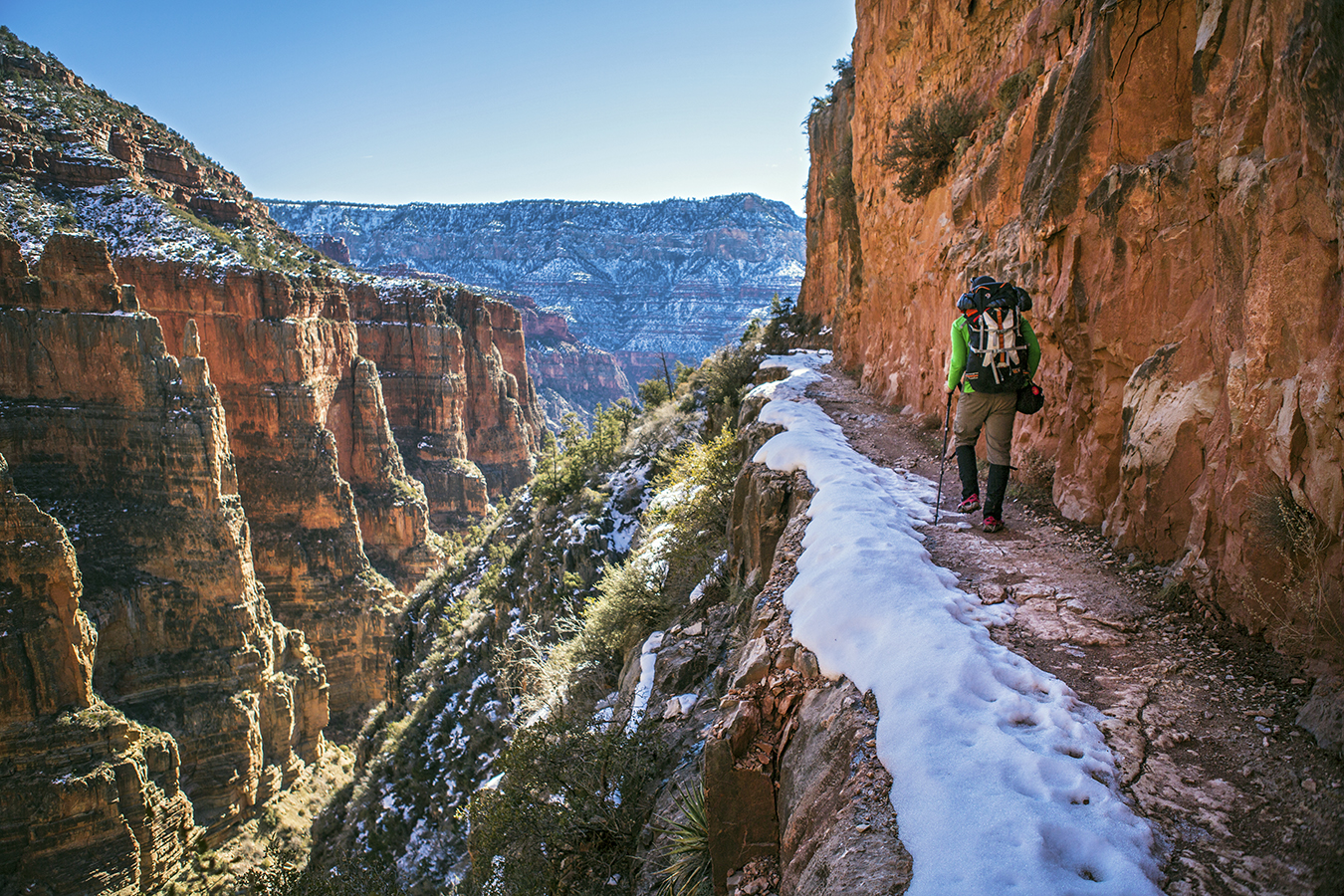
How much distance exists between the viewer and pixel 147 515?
24578 millimetres

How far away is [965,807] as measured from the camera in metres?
2.33

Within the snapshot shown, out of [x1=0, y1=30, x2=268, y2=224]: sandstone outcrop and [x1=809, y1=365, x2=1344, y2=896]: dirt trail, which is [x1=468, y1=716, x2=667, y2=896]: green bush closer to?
[x1=809, y1=365, x2=1344, y2=896]: dirt trail

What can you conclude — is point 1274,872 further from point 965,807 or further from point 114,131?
point 114,131

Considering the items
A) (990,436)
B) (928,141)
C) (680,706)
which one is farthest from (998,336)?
(928,141)

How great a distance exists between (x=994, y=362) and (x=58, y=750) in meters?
24.4

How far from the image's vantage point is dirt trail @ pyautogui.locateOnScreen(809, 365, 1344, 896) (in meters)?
2.04

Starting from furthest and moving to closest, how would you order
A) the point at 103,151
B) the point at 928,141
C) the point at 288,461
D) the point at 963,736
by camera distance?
the point at 103,151, the point at 288,461, the point at 928,141, the point at 963,736

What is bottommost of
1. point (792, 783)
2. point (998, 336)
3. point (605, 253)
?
point (792, 783)

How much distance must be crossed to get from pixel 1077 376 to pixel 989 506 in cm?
115

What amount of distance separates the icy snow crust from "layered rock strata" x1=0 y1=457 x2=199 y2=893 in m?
22.8

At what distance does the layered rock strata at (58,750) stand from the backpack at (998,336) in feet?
77.2

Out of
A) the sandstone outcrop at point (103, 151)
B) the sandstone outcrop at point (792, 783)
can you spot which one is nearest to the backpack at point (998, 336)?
the sandstone outcrop at point (792, 783)

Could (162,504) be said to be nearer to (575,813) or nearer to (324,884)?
(324,884)

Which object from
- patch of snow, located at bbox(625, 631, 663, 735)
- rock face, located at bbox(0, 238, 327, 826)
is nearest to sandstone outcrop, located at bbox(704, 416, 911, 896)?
patch of snow, located at bbox(625, 631, 663, 735)
